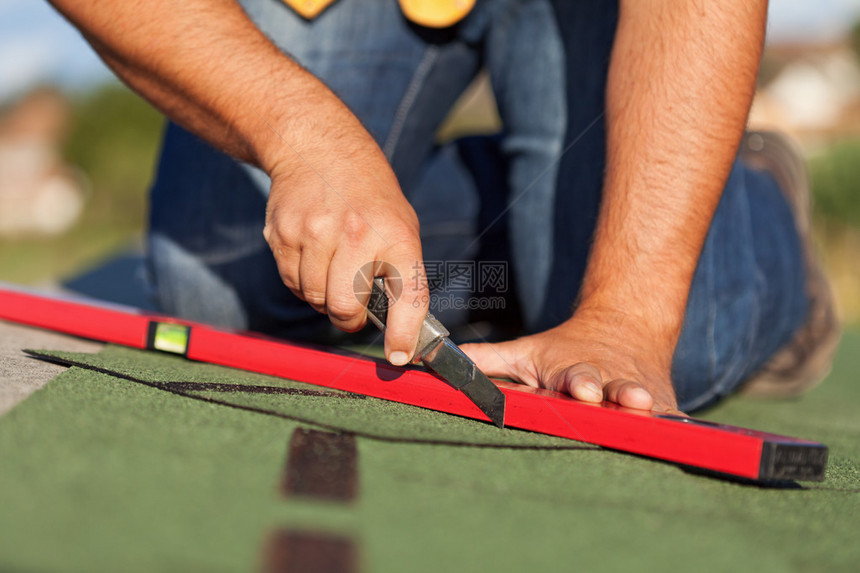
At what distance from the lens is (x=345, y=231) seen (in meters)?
1.00

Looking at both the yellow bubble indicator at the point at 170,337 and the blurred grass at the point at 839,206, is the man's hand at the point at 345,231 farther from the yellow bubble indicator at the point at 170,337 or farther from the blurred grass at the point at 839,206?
the blurred grass at the point at 839,206

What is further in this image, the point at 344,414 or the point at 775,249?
the point at 775,249

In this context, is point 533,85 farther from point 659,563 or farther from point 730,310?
point 659,563

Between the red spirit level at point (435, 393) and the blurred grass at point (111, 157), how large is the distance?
449 centimetres

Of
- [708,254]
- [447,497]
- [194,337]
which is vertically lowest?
[194,337]

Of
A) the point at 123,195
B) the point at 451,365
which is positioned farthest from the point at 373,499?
the point at 123,195

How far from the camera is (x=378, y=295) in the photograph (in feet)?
3.33

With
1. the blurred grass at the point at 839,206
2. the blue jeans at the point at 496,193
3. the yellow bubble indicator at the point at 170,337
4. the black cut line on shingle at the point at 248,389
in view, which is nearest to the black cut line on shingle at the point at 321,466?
the black cut line on shingle at the point at 248,389

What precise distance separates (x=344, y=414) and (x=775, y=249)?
A: 1.35m

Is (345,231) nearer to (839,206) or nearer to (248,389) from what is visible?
(248,389)

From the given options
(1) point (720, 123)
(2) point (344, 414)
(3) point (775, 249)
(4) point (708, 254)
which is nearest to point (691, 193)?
(1) point (720, 123)

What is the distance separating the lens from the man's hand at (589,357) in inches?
43.5

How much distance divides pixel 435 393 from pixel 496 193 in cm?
108

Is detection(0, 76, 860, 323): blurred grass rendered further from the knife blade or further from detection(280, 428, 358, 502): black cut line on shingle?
detection(280, 428, 358, 502): black cut line on shingle
